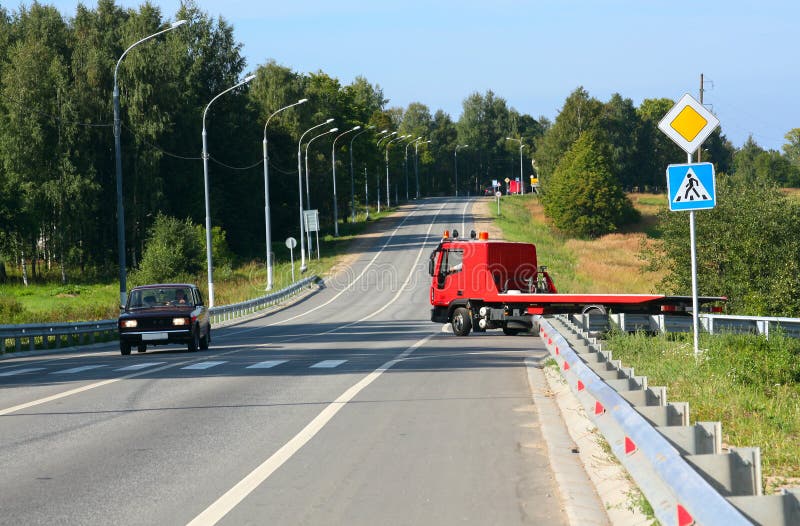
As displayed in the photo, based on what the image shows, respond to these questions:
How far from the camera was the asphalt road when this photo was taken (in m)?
7.78

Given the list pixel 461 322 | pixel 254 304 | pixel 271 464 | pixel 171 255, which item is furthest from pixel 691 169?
pixel 171 255

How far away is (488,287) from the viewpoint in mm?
30734

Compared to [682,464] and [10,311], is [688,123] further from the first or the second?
[10,311]

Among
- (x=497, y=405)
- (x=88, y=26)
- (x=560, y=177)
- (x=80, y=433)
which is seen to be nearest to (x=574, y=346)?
(x=497, y=405)

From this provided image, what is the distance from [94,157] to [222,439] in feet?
232

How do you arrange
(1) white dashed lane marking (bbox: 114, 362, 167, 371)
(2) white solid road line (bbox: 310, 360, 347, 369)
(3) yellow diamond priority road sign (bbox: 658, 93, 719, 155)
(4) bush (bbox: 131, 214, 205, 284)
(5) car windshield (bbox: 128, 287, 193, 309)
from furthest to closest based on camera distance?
1. (4) bush (bbox: 131, 214, 205, 284)
2. (5) car windshield (bbox: 128, 287, 193, 309)
3. (1) white dashed lane marking (bbox: 114, 362, 167, 371)
4. (2) white solid road line (bbox: 310, 360, 347, 369)
5. (3) yellow diamond priority road sign (bbox: 658, 93, 719, 155)

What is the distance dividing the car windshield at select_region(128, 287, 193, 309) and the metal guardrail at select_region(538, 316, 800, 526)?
19.1 meters

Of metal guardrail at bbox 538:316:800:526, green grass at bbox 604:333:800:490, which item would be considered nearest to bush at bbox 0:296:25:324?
green grass at bbox 604:333:800:490

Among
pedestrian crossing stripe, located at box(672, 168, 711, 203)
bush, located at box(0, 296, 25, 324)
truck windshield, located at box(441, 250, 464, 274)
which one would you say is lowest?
bush, located at box(0, 296, 25, 324)

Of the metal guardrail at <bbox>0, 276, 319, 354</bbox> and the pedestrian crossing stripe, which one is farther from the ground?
the pedestrian crossing stripe

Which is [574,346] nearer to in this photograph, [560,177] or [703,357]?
[703,357]

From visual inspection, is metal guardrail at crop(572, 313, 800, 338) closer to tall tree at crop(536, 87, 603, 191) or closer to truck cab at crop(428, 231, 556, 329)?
truck cab at crop(428, 231, 556, 329)

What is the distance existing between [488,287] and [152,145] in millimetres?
53458

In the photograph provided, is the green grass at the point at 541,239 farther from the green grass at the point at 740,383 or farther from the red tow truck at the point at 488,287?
the green grass at the point at 740,383
